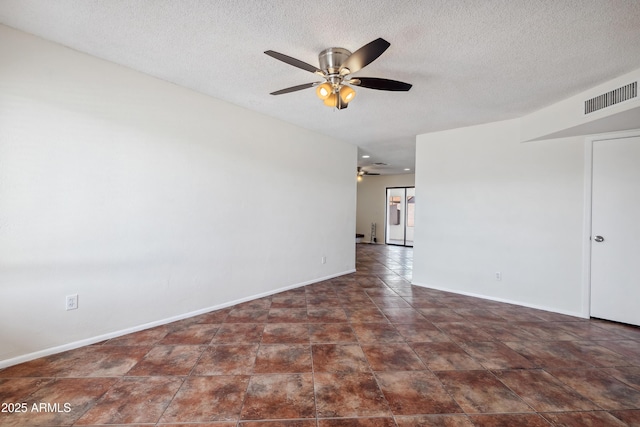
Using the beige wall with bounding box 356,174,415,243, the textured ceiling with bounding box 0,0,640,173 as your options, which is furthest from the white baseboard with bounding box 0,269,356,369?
the beige wall with bounding box 356,174,415,243

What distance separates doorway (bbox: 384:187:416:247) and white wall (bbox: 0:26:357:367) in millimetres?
6575

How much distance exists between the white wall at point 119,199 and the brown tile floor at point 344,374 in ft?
1.14

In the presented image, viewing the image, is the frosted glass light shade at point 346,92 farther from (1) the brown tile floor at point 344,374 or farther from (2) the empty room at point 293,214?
(1) the brown tile floor at point 344,374

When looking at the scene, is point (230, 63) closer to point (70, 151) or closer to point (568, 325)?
point (70, 151)

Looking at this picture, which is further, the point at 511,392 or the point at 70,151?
the point at 70,151

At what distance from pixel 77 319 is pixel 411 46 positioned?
3739 millimetres

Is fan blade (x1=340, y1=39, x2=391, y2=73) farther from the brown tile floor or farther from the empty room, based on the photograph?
the brown tile floor

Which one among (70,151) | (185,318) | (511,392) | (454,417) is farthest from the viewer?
(185,318)

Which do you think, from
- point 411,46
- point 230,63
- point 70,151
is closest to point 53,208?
point 70,151

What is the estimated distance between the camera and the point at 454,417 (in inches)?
64.4

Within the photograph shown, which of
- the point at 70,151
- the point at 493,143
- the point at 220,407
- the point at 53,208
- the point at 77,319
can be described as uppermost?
the point at 493,143

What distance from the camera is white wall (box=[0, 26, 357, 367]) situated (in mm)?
2113

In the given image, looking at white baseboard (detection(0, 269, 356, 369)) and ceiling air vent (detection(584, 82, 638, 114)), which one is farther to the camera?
ceiling air vent (detection(584, 82, 638, 114))

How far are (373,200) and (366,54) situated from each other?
8563mm
